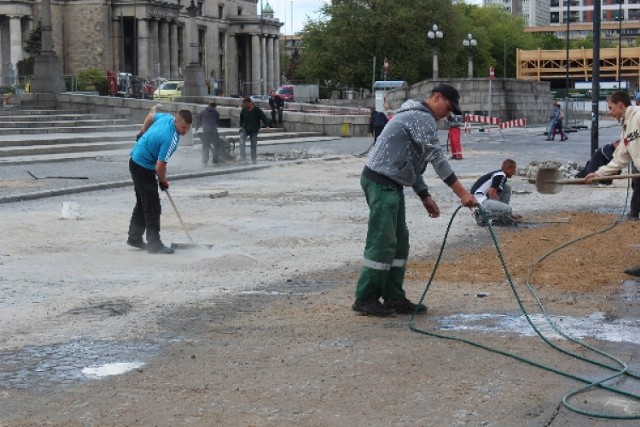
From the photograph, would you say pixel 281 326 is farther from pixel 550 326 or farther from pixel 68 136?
pixel 68 136

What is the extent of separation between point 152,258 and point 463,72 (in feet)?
275

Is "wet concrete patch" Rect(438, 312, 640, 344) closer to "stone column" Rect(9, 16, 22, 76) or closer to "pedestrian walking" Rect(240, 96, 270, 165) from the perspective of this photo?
"pedestrian walking" Rect(240, 96, 270, 165)

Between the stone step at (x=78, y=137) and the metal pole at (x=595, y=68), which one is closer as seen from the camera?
the metal pole at (x=595, y=68)

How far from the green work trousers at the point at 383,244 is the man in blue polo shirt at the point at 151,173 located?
13.4 feet

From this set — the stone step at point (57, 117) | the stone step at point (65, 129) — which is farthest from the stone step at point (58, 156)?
the stone step at point (57, 117)

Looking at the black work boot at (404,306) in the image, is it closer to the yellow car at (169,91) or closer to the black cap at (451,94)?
the black cap at (451,94)

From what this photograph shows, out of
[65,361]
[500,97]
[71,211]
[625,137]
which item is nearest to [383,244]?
[65,361]

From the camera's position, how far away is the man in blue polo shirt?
39.8 feet

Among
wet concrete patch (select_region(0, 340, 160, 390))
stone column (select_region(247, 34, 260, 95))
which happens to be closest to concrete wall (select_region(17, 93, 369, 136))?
wet concrete patch (select_region(0, 340, 160, 390))

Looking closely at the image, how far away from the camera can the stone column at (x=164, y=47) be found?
99.6 m

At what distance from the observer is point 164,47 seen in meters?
99.9

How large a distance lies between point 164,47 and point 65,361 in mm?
94948

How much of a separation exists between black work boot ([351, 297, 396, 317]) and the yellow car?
46632 millimetres

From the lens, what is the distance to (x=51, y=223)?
48.9 ft
